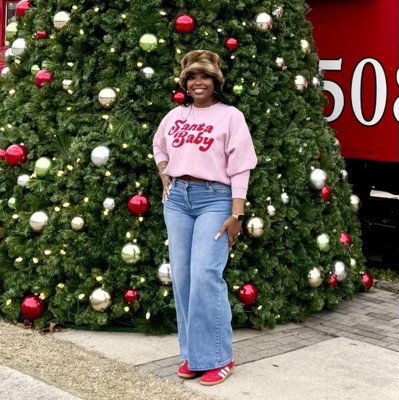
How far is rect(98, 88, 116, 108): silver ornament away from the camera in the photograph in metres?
4.93

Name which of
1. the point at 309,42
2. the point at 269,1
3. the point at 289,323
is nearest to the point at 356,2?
the point at 309,42

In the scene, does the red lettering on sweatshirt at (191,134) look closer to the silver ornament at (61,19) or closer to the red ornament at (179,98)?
the red ornament at (179,98)

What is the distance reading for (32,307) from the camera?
498 centimetres

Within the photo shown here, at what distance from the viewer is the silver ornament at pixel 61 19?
16.6 ft

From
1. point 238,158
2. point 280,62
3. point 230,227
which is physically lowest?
point 230,227

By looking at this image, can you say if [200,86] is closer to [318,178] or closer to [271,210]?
[271,210]

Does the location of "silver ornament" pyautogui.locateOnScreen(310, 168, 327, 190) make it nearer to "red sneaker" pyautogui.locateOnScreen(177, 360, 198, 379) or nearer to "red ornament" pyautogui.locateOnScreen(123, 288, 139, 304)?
"red ornament" pyautogui.locateOnScreen(123, 288, 139, 304)

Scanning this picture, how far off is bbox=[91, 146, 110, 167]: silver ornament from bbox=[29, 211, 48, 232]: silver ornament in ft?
1.71

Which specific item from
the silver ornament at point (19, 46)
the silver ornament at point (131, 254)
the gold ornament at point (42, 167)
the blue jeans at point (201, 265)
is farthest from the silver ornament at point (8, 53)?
the blue jeans at point (201, 265)

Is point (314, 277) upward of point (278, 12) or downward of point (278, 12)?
downward

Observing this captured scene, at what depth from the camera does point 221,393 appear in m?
3.99

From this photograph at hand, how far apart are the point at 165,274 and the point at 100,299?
0.44 meters

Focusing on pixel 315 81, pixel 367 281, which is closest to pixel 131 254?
pixel 315 81

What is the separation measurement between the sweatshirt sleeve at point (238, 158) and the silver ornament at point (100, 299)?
1.35 m
